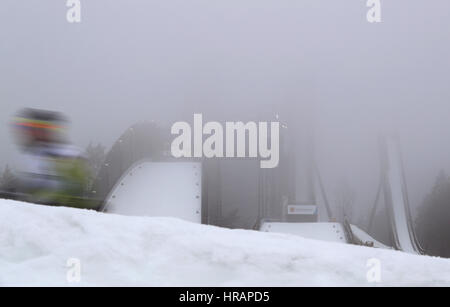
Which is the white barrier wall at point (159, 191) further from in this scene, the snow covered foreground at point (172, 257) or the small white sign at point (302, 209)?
the snow covered foreground at point (172, 257)

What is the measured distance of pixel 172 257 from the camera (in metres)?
4.39

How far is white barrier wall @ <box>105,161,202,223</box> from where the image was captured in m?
14.9

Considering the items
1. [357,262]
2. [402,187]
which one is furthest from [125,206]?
[402,187]

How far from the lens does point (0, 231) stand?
186 inches

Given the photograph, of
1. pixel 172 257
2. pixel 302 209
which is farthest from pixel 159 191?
pixel 172 257

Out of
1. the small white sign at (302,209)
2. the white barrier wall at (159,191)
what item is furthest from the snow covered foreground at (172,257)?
the small white sign at (302,209)

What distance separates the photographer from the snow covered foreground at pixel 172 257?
→ 13.3ft

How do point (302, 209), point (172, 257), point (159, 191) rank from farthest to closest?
point (302, 209)
point (159, 191)
point (172, 257)

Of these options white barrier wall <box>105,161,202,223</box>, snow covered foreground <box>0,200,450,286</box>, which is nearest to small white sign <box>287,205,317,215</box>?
white barrier wall <box>105,161,202,223</box>

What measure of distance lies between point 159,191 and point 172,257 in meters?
12.0

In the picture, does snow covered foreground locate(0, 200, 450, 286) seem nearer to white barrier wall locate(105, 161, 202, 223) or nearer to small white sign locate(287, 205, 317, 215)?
white barrier wall locate(105, 161, 202, 223)

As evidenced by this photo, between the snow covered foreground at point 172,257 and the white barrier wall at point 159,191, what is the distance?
913 cm

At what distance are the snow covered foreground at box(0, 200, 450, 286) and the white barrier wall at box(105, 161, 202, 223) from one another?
30.0 ft

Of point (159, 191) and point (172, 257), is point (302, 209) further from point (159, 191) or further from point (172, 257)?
point (172, 257)
